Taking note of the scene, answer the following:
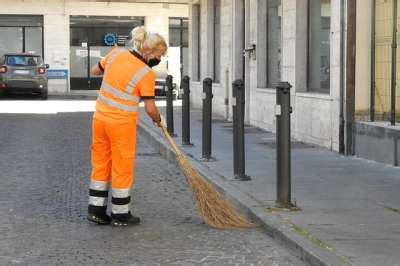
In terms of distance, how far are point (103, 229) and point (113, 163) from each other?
1.95 ft

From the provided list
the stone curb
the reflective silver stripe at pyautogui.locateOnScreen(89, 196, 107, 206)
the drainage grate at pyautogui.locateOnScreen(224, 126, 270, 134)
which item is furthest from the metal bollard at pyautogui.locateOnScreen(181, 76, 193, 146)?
the reflective silver stripe at pyautogui.locateOnScreen(89, 196, 107, 206)

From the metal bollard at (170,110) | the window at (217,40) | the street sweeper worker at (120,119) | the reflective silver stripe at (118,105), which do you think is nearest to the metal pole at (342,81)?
the metal bollard at (170,110)

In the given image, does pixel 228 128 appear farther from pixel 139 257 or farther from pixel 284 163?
pixel 139 257

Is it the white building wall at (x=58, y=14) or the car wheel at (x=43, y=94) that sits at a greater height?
the white building wall at (x=58, y=14)

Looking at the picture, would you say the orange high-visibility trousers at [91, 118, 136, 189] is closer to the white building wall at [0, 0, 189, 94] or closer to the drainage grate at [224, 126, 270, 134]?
the drainage grate at [224, 126, 270, 134]

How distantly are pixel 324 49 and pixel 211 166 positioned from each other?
3586mm

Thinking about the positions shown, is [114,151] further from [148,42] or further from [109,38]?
[109,38]

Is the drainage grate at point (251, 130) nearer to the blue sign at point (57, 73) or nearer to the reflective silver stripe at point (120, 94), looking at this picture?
the reflective silver stripe at point (120, 94)

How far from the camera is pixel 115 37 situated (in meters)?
35.9

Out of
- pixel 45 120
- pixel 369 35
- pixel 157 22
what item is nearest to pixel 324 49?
pixel 369 35

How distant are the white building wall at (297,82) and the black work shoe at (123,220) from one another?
5115 mm

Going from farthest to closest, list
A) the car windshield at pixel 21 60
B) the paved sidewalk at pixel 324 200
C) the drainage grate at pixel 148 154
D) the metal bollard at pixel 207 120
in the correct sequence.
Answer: the car windshield at pixel 21 60 < the drainage grate at pixel 148 154 < the metal bollard at pixel 207 120 < the paved sidewalk at pixel 324 200

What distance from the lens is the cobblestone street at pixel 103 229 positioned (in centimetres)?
635

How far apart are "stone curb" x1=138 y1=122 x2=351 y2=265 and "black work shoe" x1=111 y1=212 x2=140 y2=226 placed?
3.54ft
